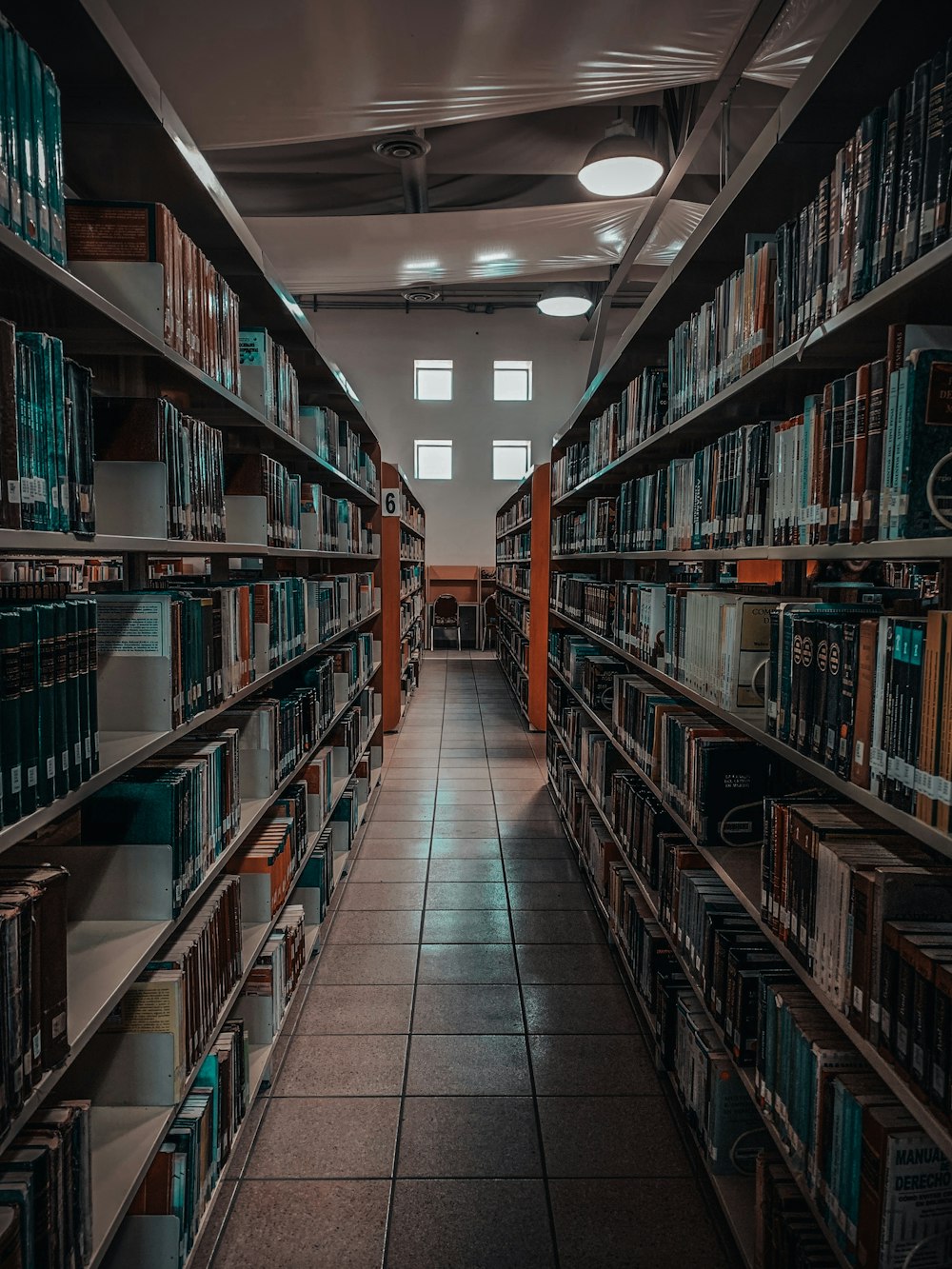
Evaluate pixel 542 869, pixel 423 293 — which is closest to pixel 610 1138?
pixel 542 869

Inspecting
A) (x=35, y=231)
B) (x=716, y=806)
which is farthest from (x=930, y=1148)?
(x=35, y=231)

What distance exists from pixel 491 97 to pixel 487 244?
7.80 ft

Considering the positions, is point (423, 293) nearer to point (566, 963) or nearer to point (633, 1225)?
point (566, 963)

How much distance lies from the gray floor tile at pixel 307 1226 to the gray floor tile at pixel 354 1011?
69 cm

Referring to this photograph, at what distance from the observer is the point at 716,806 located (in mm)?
2107

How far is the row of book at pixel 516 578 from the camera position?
8281mm

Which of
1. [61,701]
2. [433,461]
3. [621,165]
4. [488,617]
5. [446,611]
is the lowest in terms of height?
[488,617]

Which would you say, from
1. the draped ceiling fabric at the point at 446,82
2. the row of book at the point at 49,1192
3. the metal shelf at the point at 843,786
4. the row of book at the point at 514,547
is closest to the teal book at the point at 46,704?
the row of book at the point at 49,1192

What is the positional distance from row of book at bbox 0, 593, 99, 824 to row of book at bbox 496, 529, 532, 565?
6310 mm

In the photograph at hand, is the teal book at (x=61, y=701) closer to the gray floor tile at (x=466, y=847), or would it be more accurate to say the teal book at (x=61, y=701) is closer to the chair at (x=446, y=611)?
the gray floor tile at (x=466, y=847)

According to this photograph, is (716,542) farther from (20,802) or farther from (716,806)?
(20,802)

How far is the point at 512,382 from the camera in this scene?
13.8m

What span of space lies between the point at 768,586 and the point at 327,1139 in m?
2.10

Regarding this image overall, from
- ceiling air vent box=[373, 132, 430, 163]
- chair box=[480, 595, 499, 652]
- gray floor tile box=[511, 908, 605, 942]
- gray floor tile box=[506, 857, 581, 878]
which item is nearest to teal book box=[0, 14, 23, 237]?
gray floor tile box=[511, 908, 605, 942]
